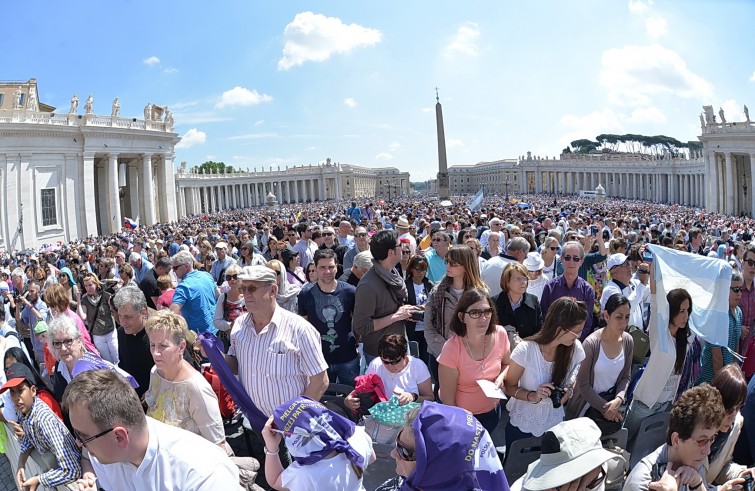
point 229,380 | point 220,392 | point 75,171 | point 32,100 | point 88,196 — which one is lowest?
point 220,392

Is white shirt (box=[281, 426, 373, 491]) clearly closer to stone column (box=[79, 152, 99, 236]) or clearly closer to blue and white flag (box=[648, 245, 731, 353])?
blue and white flag (box=[648, 245, 731, 353])

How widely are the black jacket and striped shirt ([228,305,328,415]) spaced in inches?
83.3

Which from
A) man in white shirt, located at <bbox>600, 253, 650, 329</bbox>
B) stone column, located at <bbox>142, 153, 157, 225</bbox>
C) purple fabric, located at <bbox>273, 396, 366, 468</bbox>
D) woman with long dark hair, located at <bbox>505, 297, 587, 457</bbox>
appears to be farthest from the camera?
stone column, located at <bbox>142, 153, 157, 225</bbox>

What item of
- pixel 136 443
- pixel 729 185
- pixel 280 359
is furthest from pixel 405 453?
pixel 729 185

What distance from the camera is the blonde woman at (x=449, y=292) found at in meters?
5.04

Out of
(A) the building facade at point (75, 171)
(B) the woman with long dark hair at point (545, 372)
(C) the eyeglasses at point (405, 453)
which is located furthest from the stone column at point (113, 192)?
(C) the eyeglasses at point (405, 453)

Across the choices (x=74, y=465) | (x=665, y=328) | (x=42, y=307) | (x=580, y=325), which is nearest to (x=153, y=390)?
(x=74, y=465)

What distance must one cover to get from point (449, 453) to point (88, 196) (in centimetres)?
3733

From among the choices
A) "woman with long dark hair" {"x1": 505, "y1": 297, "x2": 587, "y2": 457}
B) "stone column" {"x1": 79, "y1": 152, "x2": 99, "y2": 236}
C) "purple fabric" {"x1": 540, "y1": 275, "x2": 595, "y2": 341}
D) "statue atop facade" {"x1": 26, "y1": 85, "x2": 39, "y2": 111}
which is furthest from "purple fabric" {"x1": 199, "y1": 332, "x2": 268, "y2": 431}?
"statue atop facade" {"x1": 26, "y1": 85, "x2": 39, "y2": 111}

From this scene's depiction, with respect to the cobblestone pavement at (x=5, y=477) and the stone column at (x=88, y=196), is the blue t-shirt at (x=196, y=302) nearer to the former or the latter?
the cobblestone pavement at (x=5, y=477)

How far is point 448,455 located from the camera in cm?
233

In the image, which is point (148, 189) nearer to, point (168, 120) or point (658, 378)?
point (168, 120)

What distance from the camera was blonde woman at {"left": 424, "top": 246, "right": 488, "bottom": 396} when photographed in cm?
504

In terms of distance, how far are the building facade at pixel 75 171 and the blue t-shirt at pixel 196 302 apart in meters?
29.3
